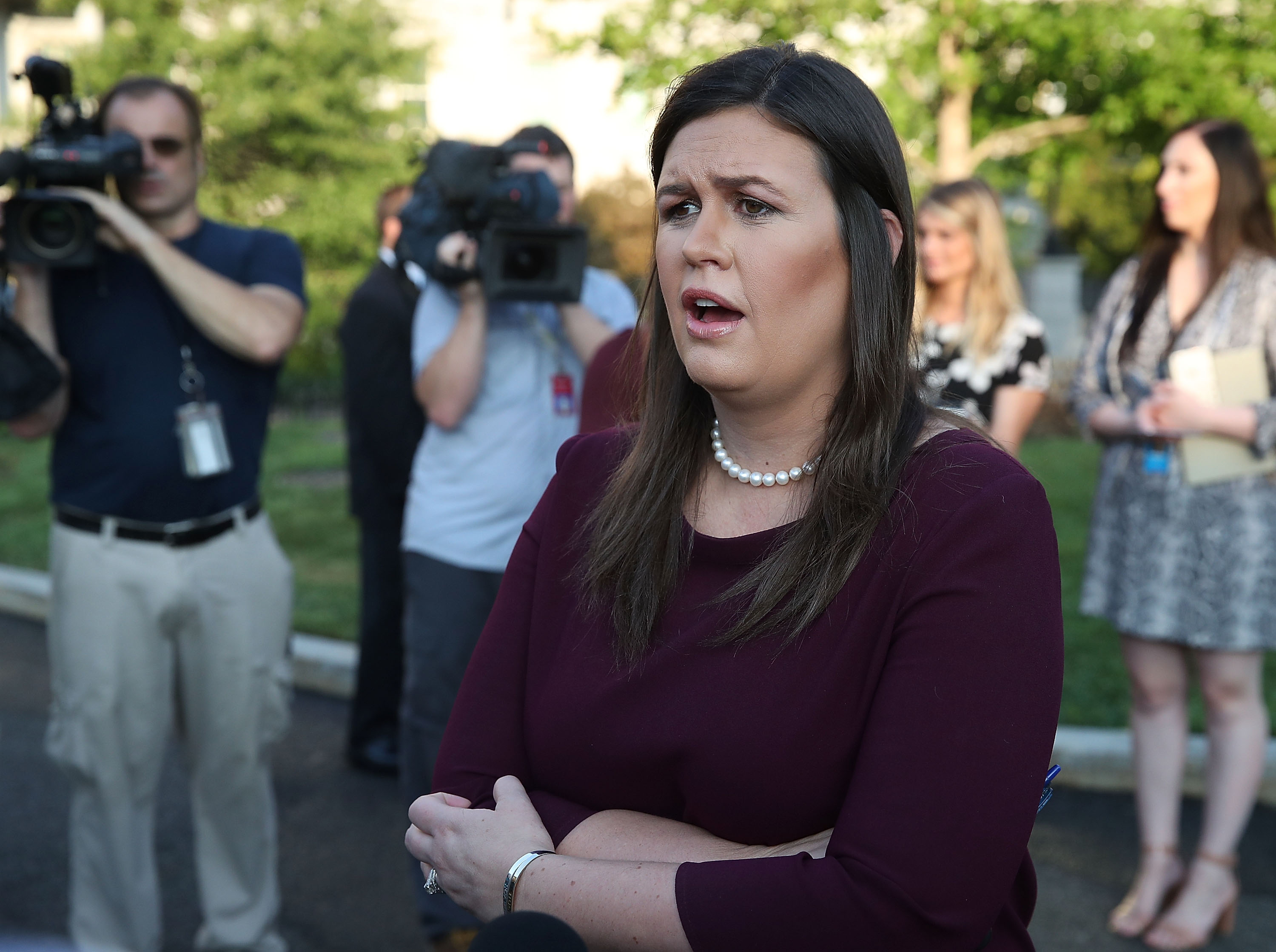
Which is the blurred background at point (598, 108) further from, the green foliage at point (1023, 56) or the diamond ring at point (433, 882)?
the diamond ring at point (433, 882)

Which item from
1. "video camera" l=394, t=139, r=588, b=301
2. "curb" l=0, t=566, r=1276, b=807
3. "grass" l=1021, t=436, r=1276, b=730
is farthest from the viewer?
"grass" l=1021, t=436, r=1276, b=730

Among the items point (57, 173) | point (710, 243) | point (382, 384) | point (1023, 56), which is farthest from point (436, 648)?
point (1023, 56)

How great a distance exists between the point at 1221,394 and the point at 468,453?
7.72 feet

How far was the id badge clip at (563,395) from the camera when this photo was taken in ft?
12.4

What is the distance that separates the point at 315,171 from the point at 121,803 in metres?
17.9

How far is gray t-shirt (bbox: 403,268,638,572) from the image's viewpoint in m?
3.68

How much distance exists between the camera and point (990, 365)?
428 cm

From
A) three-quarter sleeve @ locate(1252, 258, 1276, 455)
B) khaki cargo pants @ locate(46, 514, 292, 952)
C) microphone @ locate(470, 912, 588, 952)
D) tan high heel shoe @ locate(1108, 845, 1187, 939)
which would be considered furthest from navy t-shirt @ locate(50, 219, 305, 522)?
three-quarter sleeve @ locate(1252, 258, 1276, 455)

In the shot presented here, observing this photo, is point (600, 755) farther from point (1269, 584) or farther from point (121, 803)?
point (1269, 584)

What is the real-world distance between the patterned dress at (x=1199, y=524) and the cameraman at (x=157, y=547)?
8.98 ft

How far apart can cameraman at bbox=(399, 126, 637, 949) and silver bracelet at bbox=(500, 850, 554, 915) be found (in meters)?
1.96

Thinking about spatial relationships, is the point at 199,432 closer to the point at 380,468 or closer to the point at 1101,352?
the point at 380,468

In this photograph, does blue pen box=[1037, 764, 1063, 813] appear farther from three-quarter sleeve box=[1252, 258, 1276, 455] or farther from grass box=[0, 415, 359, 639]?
grass box=[0, 415, 359, 639]

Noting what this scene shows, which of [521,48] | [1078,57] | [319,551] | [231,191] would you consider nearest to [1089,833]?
[319,551]
